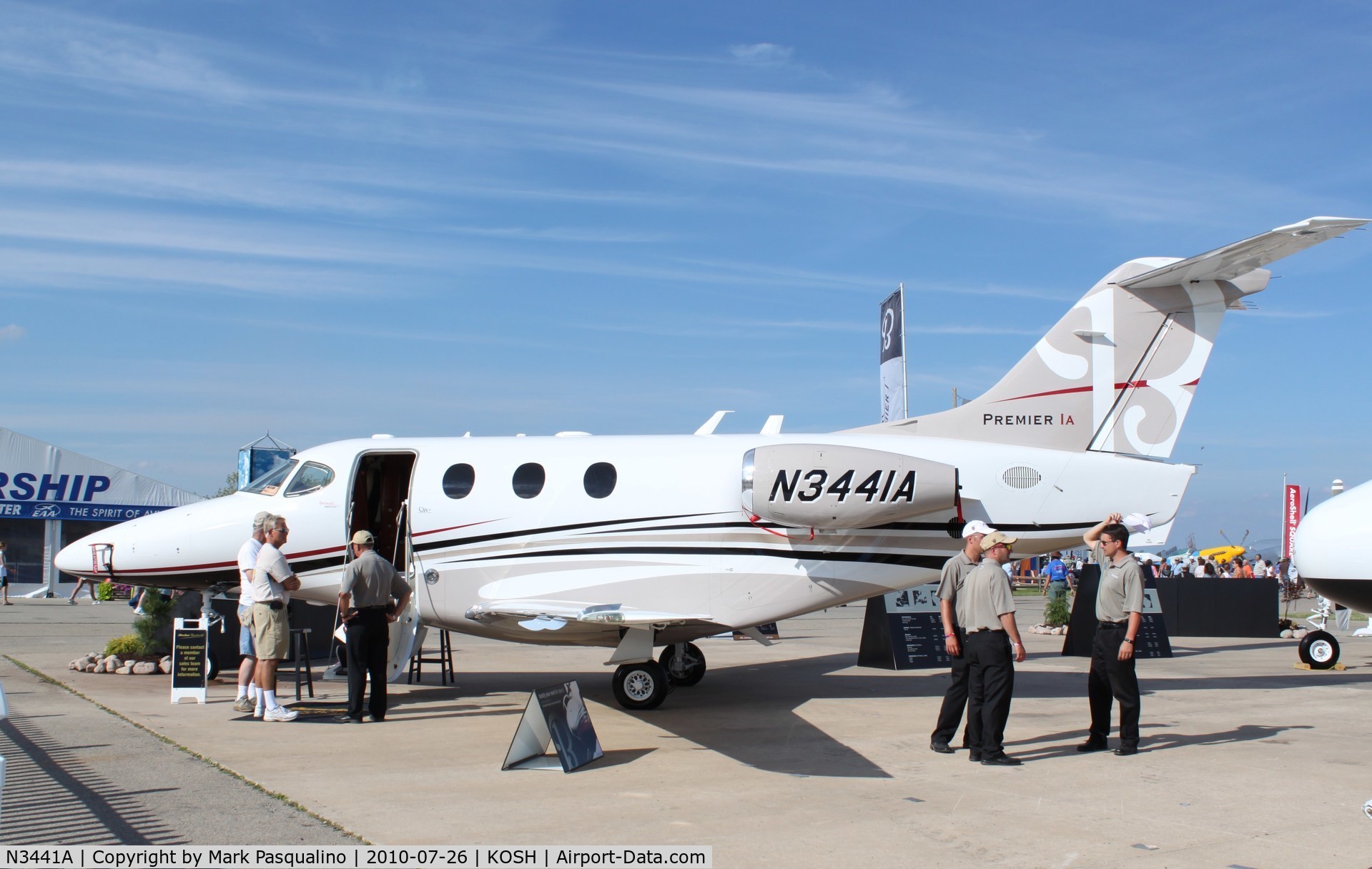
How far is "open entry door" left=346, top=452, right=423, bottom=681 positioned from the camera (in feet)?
36.0

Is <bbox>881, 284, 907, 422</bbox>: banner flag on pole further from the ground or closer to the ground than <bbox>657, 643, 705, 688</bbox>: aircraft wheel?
further from the ground

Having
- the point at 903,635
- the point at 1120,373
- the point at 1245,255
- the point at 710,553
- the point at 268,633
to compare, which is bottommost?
the point at 903,635

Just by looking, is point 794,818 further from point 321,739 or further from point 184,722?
point 184,722

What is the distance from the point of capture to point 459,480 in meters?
11.4

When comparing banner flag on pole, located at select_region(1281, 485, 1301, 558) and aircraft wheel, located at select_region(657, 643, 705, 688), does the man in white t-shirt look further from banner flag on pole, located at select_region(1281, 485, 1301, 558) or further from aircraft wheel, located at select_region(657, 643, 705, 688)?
banner flag on pole, located at select_region(1281, 485, 1301, 558)

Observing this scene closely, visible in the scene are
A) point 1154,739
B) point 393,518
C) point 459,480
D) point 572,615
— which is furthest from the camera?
point 393,518

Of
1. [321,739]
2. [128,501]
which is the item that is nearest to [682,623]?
[321,739]

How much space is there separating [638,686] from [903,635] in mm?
4881

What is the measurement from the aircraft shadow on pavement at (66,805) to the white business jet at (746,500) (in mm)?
3723

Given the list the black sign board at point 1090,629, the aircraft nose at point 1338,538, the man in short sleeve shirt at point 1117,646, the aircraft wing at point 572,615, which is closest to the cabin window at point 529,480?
the aircraft wing at point 572,615

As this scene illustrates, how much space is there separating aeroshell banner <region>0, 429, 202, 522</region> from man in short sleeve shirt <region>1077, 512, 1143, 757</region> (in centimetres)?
3023

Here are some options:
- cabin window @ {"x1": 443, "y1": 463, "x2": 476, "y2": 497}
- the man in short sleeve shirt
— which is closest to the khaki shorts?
cabin window @ {"x1": 443, "y1": 463, "x2": 476, "y2": 497}

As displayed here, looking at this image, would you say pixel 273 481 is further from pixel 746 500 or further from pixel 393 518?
pixel 746 500

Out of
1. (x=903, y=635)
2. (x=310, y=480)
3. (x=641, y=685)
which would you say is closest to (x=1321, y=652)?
(x=903, y=635)
